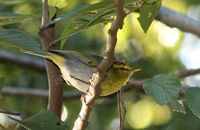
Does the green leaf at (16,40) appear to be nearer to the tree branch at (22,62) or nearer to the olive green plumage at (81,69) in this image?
Result: the olive green plumage at (81,69)

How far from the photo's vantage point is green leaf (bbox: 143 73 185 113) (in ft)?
4.93

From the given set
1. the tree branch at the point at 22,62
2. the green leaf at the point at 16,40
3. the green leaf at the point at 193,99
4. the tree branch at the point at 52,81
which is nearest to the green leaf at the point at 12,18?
the tree branch at the point at 52,81

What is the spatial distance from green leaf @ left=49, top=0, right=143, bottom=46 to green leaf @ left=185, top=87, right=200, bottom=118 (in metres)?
0.33

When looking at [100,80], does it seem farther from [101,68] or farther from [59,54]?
[59,54]

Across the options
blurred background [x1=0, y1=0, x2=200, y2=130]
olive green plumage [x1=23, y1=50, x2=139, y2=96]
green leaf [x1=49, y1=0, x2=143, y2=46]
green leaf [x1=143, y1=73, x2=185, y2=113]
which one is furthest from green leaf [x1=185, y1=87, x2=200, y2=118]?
blurred background [x1=0, y1=0, x2=200, y2=130]

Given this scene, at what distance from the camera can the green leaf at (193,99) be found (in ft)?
4.97

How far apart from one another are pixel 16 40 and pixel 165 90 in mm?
448

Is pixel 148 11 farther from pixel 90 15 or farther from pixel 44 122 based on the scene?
pixel 44 122

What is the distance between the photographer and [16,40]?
1.31m

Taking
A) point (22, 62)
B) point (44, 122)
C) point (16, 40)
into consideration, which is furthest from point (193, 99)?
point (22, 62)

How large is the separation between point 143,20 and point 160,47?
2.08m

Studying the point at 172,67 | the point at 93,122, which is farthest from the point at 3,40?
the point at 172,67

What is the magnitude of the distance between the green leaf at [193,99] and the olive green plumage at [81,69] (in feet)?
0.59

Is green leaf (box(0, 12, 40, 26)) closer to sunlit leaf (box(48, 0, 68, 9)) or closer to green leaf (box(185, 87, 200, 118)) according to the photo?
sunlit leaf (box(48, 0, 68, 9))
